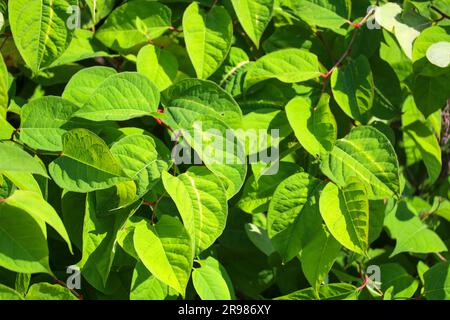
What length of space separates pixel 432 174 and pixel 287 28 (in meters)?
0.46

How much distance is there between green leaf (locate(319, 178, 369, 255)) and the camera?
114cm

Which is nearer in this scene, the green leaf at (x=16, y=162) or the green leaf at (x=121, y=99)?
the green leaf at (x=16, y=162)

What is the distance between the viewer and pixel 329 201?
3.87ft

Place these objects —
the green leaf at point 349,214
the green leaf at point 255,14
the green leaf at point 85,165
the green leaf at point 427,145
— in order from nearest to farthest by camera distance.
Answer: the green leaf at point 85,165, the green leaf at point 349,214, the green leaf at point 255,14, the green leaf at point 427,145

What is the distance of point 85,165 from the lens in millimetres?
1061

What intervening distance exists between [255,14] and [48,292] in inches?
25.1

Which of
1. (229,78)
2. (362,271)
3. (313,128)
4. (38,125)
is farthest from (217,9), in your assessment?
(362,271)

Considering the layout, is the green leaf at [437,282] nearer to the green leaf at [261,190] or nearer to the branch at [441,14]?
the green leaf at [261,190]

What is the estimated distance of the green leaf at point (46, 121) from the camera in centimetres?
112

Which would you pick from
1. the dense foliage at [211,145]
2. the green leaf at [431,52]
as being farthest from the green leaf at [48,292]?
the green leaf at [431,52]

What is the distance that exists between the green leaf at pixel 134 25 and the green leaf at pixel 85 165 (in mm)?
326

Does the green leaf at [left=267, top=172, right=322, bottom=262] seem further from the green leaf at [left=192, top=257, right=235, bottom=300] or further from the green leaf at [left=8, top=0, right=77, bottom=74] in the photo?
the green leaf at [left=8, top=0, right=77, bottom=74]

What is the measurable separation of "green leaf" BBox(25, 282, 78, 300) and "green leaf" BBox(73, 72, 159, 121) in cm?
30
